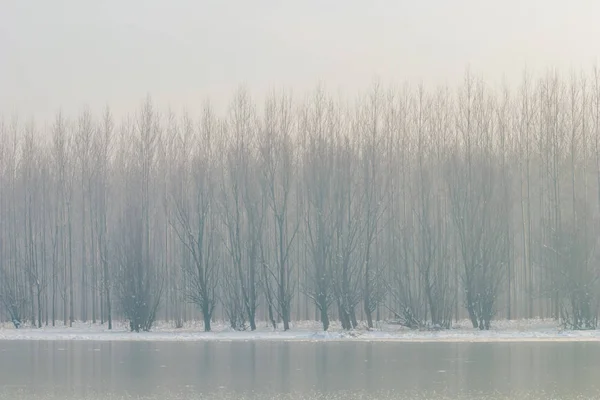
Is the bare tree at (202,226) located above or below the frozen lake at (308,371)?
above

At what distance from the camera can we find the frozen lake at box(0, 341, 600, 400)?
53.6 feet

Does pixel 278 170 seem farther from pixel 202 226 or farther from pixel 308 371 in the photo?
pixel 308 371

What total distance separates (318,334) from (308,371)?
1357cm

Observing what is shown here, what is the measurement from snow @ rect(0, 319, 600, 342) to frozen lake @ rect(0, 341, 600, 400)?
9.70ft

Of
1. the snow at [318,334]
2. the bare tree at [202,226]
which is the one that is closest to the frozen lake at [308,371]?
the snow at [318,334]

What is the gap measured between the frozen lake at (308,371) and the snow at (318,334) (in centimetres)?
296

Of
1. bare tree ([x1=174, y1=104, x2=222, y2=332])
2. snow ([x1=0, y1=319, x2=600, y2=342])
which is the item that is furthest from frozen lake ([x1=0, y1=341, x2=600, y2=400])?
bare tree ([x1=174, y1=104, x2=222, y2=332])

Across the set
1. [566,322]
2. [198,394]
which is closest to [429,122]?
[566,322]

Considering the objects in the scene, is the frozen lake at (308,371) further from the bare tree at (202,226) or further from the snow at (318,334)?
the bare tree at (202,226)

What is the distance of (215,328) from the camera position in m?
39.7

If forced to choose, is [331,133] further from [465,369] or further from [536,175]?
[465,369]

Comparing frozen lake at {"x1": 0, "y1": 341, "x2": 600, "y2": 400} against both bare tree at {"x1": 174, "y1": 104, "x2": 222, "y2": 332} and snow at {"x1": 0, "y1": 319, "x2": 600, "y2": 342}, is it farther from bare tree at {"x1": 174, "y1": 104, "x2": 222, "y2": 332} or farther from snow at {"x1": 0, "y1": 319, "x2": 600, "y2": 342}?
bare tree at {"x1": 174, "y1": 104, "x2": 222, "y2": 332}

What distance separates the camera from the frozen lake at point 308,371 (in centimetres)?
1633

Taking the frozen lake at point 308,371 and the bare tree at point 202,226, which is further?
the bare tree at point 202,226
